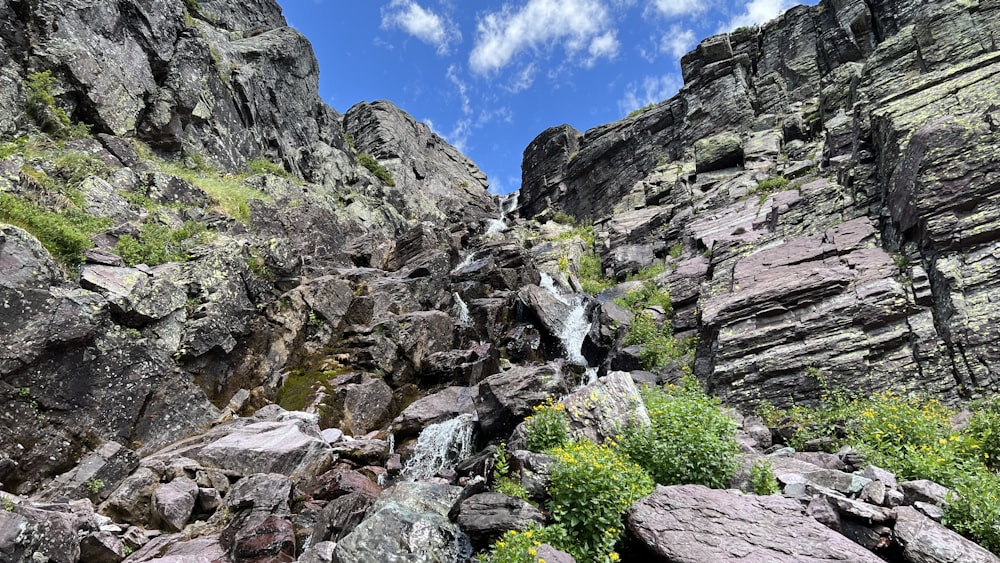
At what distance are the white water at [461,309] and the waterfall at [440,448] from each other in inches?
378

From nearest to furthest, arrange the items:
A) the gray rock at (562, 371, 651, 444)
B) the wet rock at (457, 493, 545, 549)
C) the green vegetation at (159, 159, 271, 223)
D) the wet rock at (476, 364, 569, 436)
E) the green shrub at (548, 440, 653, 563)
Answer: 1. the green shrub at (548, 440, 653, 563)
2. the wet rock at (457, 493, 545, 549)
3. the gray rock at (562, 371, 651, 444)
4. the wet rock at (476, 364, 569, 436)
5. the green vegetation at (159, 159, 271, 223)

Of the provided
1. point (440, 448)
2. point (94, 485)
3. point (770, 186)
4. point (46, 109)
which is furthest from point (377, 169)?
point (94, 485)

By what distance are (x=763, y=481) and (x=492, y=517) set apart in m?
4.58

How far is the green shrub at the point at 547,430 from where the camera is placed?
10359 mm

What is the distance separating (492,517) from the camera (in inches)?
327

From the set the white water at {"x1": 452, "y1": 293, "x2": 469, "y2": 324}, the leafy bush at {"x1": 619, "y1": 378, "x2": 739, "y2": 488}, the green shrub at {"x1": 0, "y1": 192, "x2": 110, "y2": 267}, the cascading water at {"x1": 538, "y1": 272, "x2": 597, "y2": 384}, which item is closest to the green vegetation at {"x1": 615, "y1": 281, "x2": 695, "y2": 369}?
the cascading water at {"x1": 538, "y1": 272, "x2": 597, "y2": 384}

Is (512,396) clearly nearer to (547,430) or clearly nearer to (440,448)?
(440,448)

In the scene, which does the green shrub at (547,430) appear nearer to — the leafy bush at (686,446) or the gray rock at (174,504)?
the leafy bush at (686,446)

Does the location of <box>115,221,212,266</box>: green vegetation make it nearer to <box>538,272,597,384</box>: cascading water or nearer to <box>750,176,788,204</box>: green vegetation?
<box>538,272,597,384</box>: cascading water

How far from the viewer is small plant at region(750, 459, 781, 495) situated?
8.38 metres

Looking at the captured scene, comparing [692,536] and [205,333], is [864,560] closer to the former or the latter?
[692,536]

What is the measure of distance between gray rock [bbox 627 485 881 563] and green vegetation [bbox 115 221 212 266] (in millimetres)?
18136

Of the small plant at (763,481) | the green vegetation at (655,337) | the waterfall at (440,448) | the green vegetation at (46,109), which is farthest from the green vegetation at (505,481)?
the green vegetation at (46,109)

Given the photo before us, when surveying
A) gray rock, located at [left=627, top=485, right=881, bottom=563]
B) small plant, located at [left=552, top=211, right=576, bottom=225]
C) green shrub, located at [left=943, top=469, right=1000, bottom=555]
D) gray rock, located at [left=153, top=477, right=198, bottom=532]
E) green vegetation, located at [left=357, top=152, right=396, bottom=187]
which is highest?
green vegetation, located at [left=357, top=152, right=396, bottom=187]
